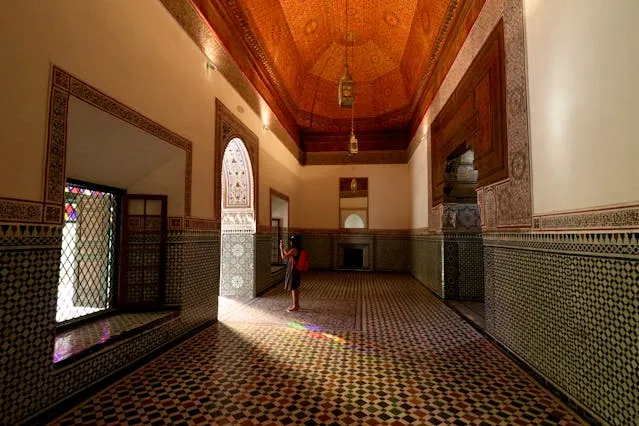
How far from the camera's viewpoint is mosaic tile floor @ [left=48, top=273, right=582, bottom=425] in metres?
1.55

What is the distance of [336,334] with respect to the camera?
2.83 metres

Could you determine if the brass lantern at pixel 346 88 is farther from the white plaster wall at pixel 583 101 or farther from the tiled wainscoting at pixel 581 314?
the tiled wainscoting at pixel 581 314

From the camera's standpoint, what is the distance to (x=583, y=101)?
5.08ft

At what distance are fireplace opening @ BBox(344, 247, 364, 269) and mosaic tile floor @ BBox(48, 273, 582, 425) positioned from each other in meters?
4.32

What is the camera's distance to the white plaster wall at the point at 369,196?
23.6 feet

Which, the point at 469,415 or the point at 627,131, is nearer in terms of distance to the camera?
the point at 627,131

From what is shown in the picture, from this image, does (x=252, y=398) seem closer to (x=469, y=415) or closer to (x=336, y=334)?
(x=469, y=415)

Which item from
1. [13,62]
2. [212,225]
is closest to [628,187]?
[13,62]

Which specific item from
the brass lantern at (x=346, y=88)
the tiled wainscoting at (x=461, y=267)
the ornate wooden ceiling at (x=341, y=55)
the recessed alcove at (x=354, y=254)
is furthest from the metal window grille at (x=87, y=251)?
the recessed alcove at (x=354, y=254)

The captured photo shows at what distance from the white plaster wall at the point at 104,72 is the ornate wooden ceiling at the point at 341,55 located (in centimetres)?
65

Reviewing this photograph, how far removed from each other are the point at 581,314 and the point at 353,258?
5.85 metres

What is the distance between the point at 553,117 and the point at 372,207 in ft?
18.1

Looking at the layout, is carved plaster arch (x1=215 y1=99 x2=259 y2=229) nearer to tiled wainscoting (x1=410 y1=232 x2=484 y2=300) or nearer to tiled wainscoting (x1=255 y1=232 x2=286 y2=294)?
tiled wainscoting (x1=255 y1=232 x2=286 y2=294)

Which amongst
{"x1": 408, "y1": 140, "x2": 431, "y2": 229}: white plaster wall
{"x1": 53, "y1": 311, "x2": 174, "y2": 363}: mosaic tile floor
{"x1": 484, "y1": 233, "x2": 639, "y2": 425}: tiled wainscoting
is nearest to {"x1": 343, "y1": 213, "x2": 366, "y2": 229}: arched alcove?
{"x1": 408, "y1": 140, "x2": 431, "y2": 229}: white plaster wall
